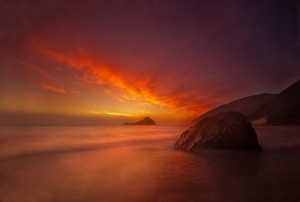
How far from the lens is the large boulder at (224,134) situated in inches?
396

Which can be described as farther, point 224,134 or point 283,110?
point 283,110

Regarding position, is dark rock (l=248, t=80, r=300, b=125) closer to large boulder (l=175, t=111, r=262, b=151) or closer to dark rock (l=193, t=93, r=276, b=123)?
dark rock (l=193, t=93, r=276, b=123)

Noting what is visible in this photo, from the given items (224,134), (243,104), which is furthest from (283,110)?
(224,134)

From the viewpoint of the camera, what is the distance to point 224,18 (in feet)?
29.5

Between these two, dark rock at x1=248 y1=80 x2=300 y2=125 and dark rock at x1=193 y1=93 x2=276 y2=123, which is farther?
dark rock at x1=248 y1=80 x2=300 y2=125

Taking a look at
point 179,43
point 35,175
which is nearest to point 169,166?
point 35,175

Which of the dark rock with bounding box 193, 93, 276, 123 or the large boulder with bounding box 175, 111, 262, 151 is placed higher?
the dark rock with bounding box 193, 93, 276, 123

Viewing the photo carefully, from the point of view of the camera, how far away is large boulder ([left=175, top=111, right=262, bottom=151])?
10.0 metres

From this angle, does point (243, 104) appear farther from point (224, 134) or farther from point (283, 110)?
point (283, 110)

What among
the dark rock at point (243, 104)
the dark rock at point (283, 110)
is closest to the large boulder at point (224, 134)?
the dark rock at point (243, 104)

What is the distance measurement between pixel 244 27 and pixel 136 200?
8705 millimetres

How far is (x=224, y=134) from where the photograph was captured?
34.4ft

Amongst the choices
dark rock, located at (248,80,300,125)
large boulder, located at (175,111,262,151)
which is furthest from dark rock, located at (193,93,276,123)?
dark rock, located at (248,80,300,125)

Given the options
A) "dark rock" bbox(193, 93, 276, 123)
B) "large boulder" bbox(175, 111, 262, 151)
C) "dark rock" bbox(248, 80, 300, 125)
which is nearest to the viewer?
"large boulder" bbox(175, 111, 262, 151)
